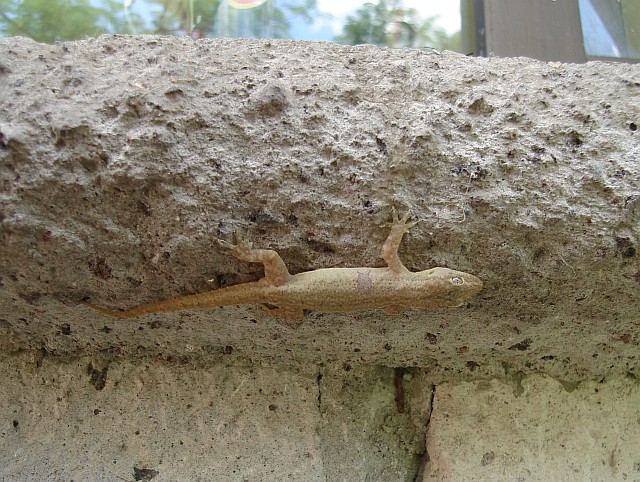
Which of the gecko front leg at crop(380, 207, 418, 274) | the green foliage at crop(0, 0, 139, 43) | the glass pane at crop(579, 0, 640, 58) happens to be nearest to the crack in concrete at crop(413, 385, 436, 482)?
the gecko front leg at crop(380, 207, 418, 274)

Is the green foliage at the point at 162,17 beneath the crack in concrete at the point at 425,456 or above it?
above

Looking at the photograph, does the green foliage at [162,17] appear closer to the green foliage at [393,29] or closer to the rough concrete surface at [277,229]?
the green foliage at [393,29]

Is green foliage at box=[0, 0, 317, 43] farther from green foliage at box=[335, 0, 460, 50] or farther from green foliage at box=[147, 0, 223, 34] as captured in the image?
green foliage at box=[335, 0, 460, 50]

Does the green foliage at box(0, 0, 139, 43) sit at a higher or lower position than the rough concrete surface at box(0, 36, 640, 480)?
higher

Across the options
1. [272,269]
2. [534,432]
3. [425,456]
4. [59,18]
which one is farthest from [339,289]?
[59,18]

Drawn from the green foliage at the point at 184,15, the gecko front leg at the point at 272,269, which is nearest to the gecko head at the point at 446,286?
the gecko front leg at the point at 272,269

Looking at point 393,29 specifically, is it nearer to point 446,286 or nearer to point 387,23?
point 387,23

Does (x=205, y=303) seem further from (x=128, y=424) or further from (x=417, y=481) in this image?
(x=417, y=481)
